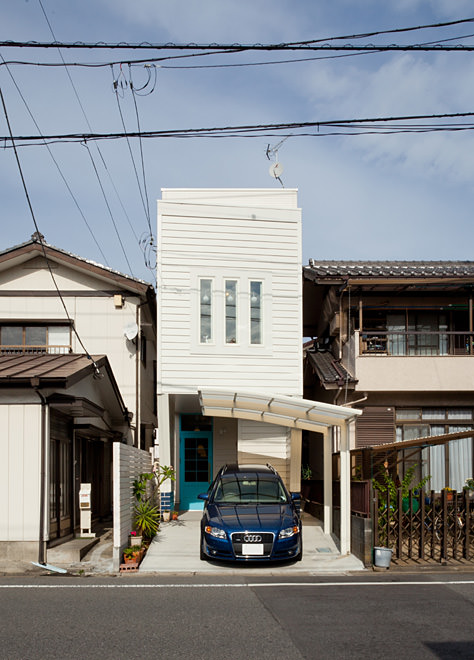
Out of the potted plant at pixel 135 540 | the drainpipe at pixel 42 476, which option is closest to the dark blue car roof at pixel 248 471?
the potted plant at pixel 135 540

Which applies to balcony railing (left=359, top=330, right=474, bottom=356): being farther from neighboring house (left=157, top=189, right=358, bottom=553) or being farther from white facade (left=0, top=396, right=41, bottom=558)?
white facade (left=0, top=396, right=41, bottom=558)

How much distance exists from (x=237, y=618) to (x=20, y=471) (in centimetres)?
551

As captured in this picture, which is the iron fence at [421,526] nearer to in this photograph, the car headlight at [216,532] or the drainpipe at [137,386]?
the car headlight at [216,532]

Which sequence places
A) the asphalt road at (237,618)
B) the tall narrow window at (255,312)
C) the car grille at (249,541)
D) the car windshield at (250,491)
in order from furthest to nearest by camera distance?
the tall narrow window at (255,312)
the car windshield at (250,491)
the car grille at (249,541)
the asphalt road at (237,618)

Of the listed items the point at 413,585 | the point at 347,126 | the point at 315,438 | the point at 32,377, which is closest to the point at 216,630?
the point at 413,585

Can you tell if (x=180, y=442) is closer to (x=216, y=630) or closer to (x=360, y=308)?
(x=360, y=308)

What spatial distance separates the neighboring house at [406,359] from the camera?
58.7ft

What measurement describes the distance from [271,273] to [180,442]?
5.46m

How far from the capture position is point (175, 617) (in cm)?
796

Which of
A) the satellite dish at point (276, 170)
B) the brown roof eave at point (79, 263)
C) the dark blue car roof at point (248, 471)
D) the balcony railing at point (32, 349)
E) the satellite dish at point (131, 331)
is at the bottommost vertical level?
→ the dark blue car roof at point (248, 471)

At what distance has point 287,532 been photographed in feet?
39.0

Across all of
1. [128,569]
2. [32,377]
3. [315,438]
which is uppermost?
[32,377]

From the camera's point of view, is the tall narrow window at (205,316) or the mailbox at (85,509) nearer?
the mailbox at (85,509)

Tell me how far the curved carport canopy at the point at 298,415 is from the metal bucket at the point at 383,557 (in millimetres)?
1337
